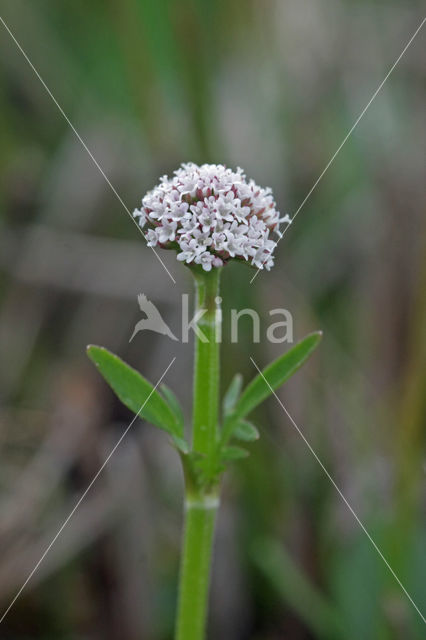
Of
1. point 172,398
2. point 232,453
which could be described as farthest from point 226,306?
point 232,453

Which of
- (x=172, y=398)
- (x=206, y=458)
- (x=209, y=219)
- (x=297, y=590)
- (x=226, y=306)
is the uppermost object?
(x=226, y=306)

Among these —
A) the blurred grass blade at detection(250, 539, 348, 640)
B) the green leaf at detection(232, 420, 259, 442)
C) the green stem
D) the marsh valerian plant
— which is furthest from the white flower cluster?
the blurred grass blade at detection(250, 539, 348, 640)

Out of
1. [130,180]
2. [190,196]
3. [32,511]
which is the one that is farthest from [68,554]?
[130,180]

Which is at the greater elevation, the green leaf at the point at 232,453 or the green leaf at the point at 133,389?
the green leaf at the point at 133,389

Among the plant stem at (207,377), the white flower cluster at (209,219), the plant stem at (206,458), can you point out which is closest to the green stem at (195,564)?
the plant stem at (206,458)

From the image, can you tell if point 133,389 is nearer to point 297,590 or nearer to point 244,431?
point 244,431

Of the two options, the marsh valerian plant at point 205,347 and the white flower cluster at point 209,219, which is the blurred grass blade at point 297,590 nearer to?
the marsh valerian plant at point 205,347

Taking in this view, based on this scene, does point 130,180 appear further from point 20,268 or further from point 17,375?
A: point 17,375

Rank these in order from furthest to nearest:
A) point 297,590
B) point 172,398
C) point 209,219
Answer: point 297,590 < point 172,398 < point 209,219
